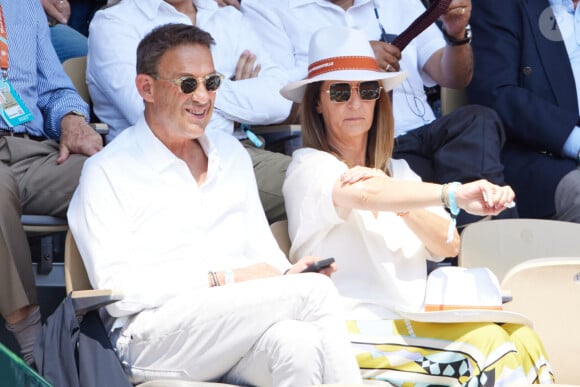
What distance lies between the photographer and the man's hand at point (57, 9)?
5672 mm

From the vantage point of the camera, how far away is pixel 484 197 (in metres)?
3.50

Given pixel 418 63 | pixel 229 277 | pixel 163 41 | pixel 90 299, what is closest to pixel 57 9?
pixel 418 63

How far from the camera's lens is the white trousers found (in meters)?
3.35

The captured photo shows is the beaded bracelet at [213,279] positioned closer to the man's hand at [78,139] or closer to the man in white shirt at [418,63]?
the man's hand at [78,139]

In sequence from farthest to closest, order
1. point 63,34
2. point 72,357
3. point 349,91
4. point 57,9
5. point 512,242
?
point 57,9, point 63,34, point 512,242, point 349,91, point 72,357

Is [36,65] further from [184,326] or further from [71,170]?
[184,326]

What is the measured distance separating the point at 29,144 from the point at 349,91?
4.19 feet

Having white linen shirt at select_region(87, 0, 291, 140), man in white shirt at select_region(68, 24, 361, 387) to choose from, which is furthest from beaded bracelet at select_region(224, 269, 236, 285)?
white linen shirt at select_region(87, 0, 291, 140)

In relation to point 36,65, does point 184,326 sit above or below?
below

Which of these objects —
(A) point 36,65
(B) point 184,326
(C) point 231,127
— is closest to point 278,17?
(C) point 231,127

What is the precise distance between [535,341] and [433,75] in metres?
2.05

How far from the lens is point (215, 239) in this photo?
153 inches

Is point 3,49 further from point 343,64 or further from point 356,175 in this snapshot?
point 356,175

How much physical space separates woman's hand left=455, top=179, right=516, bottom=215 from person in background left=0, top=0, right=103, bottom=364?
1491mm
